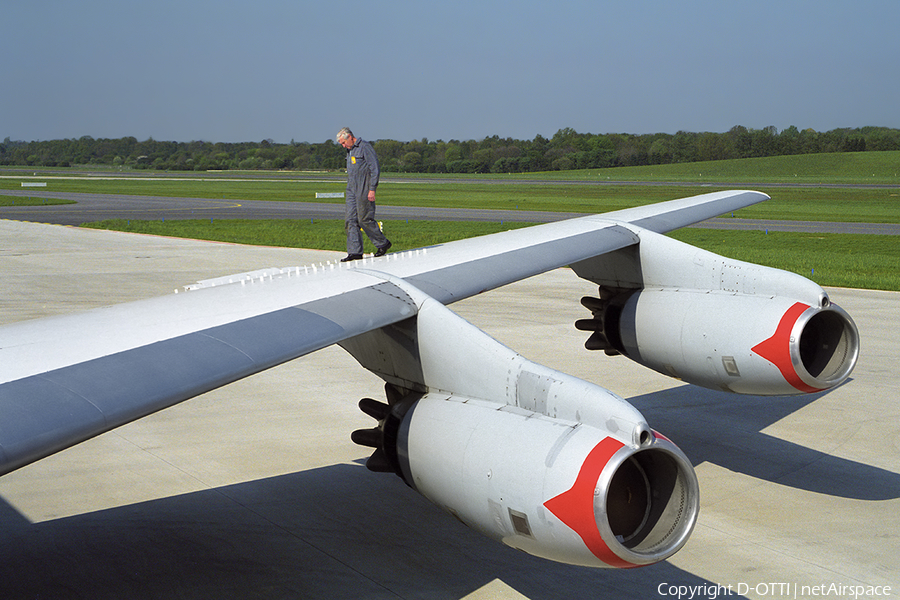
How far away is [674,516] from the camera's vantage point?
408 cm

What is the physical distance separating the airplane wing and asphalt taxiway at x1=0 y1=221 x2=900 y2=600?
4.43 ft

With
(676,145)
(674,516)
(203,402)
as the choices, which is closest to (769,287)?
(674,516)

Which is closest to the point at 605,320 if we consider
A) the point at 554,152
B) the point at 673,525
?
the point at 673,525

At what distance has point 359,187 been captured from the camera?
42.1 feet

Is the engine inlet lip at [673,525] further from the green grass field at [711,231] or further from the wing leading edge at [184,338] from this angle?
the green grass field at [711,231]

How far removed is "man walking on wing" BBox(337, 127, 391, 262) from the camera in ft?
Result: 41.3

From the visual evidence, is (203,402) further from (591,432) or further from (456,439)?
(591,432)

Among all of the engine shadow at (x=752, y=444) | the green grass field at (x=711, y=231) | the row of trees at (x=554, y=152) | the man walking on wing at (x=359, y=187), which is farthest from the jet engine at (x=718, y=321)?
the row of trees at (x=554, y=152)

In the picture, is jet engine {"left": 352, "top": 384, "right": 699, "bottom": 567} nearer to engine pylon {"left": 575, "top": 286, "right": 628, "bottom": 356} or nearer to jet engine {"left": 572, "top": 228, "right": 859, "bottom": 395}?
jet engine {"left": 572, "top": 228, "right": 859, "bottom": 395}

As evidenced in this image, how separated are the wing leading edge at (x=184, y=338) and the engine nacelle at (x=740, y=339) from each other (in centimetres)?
126

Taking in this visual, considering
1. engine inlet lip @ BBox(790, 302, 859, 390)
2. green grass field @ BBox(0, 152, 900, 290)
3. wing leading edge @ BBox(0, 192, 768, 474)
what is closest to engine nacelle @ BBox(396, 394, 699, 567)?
wing leading edge @ BBox(0, 192, 768, 474)

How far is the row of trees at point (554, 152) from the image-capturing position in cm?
14388

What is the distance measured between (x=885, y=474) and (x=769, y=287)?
2.66 m

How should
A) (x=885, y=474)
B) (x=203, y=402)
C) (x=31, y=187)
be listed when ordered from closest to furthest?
(x=885, y=474)
(x=203, y=402)
(x=31, y=187)
